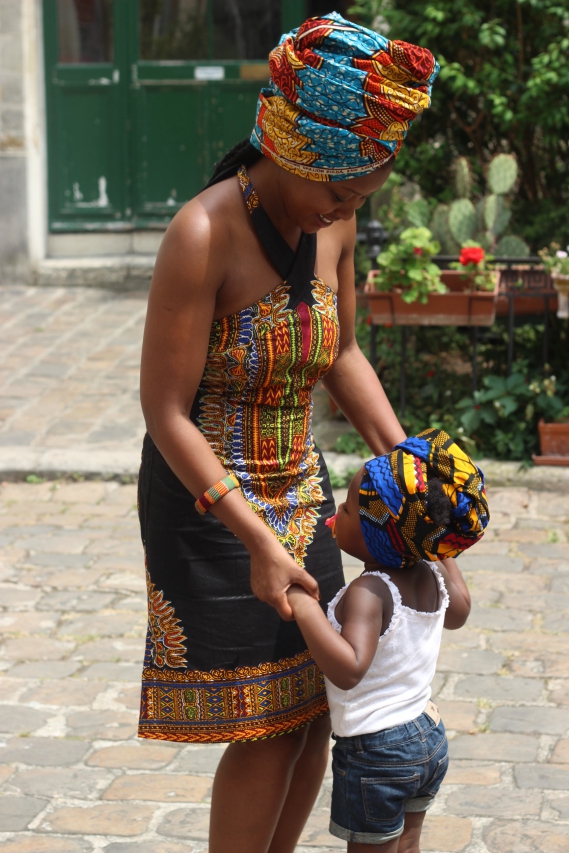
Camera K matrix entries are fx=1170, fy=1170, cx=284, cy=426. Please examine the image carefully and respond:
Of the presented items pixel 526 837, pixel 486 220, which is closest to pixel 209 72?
pixel 486 220

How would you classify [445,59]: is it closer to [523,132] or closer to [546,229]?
[523,132]

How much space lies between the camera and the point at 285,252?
2.41 metres

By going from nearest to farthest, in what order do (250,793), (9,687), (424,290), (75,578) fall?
(250,793), (9,687), (75,578), (424,290)

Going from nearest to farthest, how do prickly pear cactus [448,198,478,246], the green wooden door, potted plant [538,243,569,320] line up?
potted plant [538,243,569,320] < prickly pear cactus [448,198,478,246] < the green wooden door

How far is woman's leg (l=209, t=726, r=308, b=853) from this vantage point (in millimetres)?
2506

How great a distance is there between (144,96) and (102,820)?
7.27 m

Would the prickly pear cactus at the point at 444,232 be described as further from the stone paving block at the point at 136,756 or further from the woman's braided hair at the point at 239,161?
the woman's braided hair at the point at 239,161

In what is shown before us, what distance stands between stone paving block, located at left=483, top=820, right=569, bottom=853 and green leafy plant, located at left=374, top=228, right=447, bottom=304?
3513 mm

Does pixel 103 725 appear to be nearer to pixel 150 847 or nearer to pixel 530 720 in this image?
pixel 150 847

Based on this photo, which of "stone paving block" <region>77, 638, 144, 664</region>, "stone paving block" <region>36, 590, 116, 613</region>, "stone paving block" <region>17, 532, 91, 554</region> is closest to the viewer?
"stone paving block" <region>77, 638, 144, 664</region>

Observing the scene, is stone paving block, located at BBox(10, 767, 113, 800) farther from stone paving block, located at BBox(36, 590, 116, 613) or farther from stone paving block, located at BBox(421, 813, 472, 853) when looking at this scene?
stone paving block, located at BBox(36, 590, 116, 613)

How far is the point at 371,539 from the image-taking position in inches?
91.8

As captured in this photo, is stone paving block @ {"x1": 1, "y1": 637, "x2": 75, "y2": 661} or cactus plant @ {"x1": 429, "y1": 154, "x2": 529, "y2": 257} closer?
stone paving block @ {"x1": 1, "y1": 637, "x2": 75, "y2": 661}

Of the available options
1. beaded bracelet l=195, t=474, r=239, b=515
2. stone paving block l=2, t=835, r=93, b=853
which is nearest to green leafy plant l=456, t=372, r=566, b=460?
stone paving block l=2, t=835, r=93, b=853
